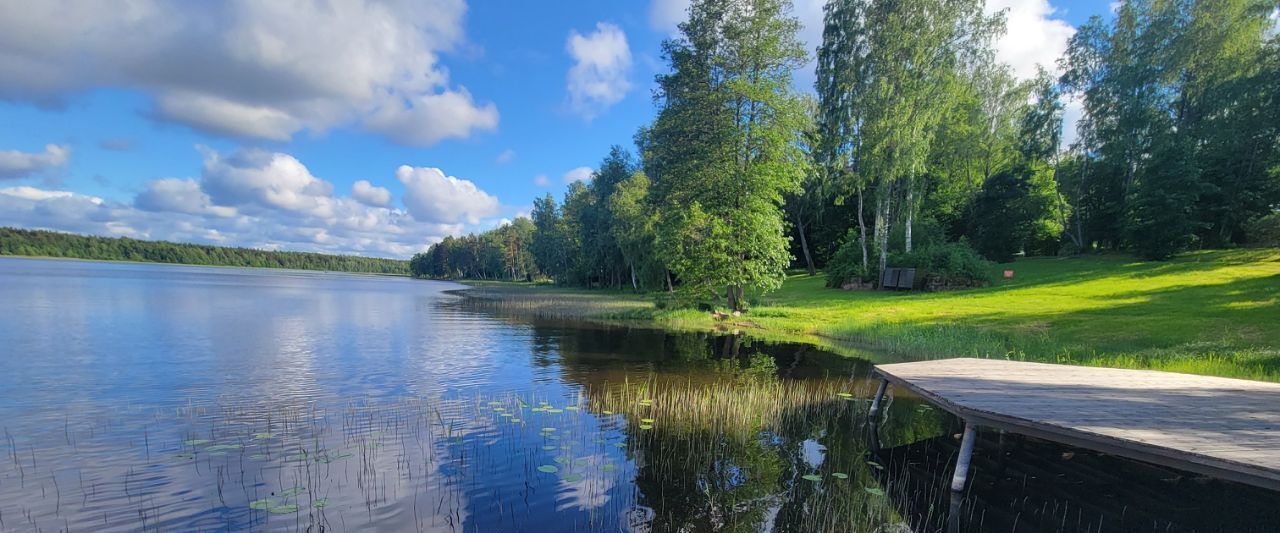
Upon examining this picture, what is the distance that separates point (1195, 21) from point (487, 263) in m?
135

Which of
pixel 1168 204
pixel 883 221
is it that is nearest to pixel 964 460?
pixel 883 221

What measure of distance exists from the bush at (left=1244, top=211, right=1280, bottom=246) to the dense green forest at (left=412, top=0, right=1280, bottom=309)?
0.12 m

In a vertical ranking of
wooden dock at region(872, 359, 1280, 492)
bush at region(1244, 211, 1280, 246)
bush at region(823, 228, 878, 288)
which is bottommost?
wooden dock at region(872, 359, 1280, 492)

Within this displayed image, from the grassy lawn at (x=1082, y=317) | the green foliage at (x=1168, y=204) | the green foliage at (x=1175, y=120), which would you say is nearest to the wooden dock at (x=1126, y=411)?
the grassy lawn at (x=1082, y=317)

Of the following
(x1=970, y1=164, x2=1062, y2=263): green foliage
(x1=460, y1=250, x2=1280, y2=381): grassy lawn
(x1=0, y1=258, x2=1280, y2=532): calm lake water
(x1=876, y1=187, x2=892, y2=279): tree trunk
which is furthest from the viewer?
(x1=970, y1=164, x2=1062, y2=263): green foliage

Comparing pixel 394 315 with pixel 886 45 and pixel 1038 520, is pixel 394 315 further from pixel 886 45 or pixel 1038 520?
pixel 886 45

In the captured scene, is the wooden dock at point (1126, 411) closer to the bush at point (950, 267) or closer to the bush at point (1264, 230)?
the bush at point (950, 267)

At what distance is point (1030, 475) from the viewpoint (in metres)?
8.34

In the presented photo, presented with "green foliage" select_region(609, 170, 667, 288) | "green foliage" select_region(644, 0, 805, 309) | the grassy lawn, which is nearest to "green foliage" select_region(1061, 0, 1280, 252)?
the grassy lawn

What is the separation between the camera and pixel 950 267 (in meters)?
33.6

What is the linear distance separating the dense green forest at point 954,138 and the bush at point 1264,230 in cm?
12

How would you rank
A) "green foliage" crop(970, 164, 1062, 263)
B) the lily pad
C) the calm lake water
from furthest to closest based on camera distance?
"green foliage" crop(970, 164, 1062, 263), the lily pad, the calm lake water

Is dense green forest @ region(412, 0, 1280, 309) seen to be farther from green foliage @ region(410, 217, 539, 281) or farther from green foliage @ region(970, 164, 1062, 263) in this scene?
green foliage @ region(410, 217, 539, 281)

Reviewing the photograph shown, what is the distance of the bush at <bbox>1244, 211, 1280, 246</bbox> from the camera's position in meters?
31.9
